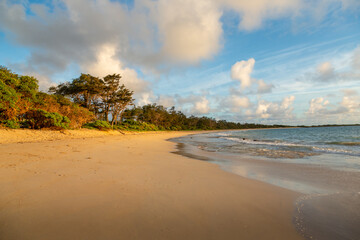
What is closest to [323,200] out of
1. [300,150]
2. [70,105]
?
[300,150]

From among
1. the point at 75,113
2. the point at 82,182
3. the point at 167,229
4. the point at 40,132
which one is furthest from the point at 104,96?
the point at 167,229

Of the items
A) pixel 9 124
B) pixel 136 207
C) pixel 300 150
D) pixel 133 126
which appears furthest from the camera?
pixel 133 126

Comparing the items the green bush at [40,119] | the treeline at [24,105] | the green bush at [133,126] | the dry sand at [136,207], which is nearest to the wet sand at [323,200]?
the dry sand at [136,207]

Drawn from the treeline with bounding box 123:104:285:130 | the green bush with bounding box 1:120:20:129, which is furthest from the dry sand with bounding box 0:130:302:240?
the treeline with bounding box 123:104:285:130

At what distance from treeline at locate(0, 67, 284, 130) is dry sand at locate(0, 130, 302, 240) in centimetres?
1496

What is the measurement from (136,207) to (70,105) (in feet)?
87.5

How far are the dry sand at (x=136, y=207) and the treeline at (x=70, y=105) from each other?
1496cm

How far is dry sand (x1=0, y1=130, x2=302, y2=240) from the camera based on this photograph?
2.45 metres

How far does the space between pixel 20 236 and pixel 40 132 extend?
60.9 ft

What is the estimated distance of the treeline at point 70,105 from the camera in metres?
15.7

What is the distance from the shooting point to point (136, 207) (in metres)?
3.19

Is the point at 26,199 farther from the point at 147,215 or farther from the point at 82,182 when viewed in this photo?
the point at 147,215

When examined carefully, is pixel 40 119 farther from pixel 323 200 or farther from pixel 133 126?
pixel 133 126

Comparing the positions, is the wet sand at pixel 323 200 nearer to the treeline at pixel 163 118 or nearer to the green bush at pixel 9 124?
the green bush at pixel 9 124
